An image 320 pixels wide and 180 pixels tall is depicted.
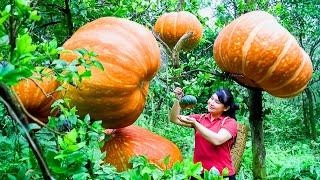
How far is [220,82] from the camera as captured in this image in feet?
11.7

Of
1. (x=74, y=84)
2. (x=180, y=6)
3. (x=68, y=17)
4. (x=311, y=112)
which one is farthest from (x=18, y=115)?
(x=311, y=112)

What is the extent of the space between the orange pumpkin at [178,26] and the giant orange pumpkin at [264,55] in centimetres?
279

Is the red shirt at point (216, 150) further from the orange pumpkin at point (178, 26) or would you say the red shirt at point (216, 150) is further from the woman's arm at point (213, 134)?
the orange pumpkin at point (178, 26)

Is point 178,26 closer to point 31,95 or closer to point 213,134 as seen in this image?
point 213,134

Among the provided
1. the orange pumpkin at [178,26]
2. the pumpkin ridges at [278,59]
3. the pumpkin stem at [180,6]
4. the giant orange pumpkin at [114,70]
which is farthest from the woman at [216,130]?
the pumpkin stem at [180,6]

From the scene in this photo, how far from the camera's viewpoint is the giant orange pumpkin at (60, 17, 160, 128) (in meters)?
2.31

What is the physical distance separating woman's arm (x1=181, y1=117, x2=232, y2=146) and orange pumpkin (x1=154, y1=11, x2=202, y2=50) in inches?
97.6

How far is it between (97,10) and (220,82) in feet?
3.78

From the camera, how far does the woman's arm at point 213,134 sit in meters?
3.54

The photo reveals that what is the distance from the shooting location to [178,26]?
6051 mm

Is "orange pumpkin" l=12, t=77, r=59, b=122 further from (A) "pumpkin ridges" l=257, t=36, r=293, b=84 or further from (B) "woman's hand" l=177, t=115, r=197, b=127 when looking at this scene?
(B) "woman's hand" l=177, t=115, r=197, b=127

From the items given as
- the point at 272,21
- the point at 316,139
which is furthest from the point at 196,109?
the point at 272,21

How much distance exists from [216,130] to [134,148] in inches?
38.1

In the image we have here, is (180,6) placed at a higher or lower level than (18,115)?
higher
